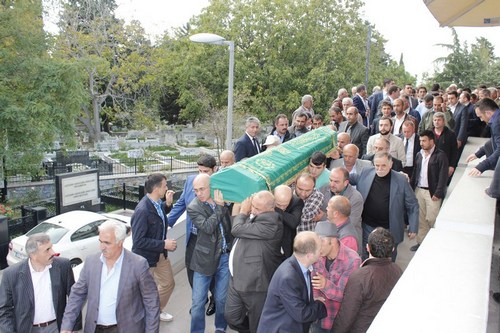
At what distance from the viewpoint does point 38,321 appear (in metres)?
4.00

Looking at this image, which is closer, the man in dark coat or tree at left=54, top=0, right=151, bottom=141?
the man in dark coat

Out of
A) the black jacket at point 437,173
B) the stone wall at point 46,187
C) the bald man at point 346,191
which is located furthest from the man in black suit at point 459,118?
the stone wall at point 46,187

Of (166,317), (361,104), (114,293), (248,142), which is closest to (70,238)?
(248,142)

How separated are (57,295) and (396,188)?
12.2 feet

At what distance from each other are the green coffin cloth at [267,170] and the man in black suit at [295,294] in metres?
1.59

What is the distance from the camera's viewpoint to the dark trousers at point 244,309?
3988 millimetres

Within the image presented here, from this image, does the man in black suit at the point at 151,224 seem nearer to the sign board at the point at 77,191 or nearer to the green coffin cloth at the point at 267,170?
the green coffin cloth at the point at 267,170

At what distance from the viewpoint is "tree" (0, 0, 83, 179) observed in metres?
16.4

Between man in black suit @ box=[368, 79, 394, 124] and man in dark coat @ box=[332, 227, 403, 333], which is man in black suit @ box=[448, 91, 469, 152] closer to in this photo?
man in black suit @ box=[368, 79, 394, 124]

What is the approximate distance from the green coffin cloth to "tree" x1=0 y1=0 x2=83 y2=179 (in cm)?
1349

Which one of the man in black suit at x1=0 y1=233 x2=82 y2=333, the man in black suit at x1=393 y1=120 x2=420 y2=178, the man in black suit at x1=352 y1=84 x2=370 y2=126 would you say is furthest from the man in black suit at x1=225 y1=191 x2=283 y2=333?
the man in black suit at x1=352 y1=84 x2=370 y2=126

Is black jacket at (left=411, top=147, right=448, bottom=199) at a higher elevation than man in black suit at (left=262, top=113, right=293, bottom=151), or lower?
lower

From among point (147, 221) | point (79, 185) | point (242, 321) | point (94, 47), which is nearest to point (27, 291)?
point (147, 221)

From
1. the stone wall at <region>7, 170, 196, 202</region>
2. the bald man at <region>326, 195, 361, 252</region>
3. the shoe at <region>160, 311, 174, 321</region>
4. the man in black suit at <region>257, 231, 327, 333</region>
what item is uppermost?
the bald man at <region>326, 195, 361, 252</region>
